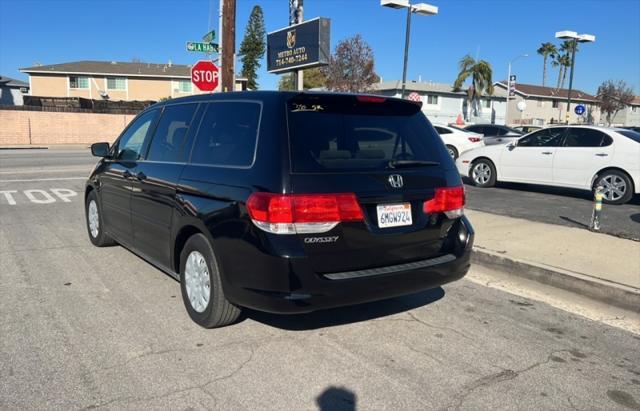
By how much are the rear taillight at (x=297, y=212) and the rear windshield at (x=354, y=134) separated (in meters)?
0.22

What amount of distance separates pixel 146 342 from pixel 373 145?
224 centimetres

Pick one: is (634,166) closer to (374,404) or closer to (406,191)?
(406,191)

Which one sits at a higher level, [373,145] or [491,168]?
[373,145]

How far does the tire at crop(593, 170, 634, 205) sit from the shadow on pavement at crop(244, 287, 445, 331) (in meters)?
6.94

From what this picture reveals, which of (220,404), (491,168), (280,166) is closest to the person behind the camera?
(220,404)

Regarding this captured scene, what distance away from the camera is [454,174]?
A: 4.36 m

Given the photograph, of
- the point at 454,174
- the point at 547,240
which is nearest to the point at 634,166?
the point at 547,240

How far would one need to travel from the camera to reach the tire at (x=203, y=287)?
157 inches

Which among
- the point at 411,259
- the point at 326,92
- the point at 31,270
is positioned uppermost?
the point at 326,92

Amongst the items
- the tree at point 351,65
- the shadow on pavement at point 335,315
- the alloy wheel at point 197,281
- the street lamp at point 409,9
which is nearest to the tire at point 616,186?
the shadow on pavement at point 335,315

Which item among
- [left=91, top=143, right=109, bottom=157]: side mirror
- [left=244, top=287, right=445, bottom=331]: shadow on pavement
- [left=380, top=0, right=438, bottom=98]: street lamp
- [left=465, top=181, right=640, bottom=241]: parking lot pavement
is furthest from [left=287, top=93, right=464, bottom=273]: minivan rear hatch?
[left=380, top=0, right=438, bottom=98]: street lamp

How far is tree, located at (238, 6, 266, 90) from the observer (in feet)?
221

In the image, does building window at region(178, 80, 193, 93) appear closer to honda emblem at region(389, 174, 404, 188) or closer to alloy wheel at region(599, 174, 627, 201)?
alloy wheel at region(599, 174, 627, 201)

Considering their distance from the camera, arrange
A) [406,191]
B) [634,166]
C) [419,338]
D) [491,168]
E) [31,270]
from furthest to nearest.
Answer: [491,168] → [634,166] → [31,270] → [419,338] → [406,191]
